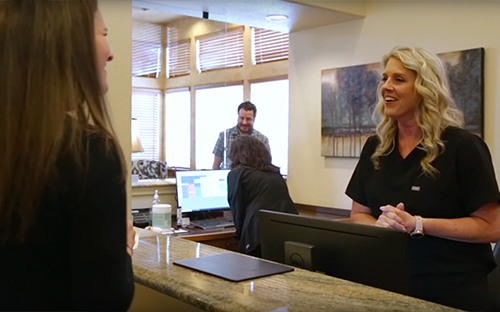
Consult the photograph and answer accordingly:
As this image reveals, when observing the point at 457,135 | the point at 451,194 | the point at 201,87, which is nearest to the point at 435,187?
the point at 451,194

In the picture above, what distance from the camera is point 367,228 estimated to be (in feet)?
4.49

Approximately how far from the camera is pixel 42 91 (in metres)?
0.82

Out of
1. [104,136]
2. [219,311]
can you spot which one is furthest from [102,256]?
[219,311]

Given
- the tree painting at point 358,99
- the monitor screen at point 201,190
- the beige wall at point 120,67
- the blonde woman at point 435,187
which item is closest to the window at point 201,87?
the tree painting at point 358,99

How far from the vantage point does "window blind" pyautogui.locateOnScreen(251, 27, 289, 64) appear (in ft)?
19.2

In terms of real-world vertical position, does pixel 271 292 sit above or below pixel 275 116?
below

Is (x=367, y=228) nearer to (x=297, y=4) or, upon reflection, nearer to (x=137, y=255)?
(x=137, y=255)

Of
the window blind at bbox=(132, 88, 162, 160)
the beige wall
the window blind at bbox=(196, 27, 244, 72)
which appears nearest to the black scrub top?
the beige wall

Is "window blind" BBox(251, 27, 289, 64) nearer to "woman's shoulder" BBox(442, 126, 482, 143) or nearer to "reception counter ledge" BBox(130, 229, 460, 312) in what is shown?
"woman's shoulder" BBox(442, 126, 482, 143)

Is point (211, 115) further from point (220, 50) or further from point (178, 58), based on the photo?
point (178, 58)

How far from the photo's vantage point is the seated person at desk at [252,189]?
3289mm

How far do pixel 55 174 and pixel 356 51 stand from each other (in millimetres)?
3637

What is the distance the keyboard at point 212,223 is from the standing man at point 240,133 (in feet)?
2.34

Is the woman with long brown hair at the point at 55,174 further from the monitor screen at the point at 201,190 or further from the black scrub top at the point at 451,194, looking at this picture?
the monitor screen at the point at 201,190
